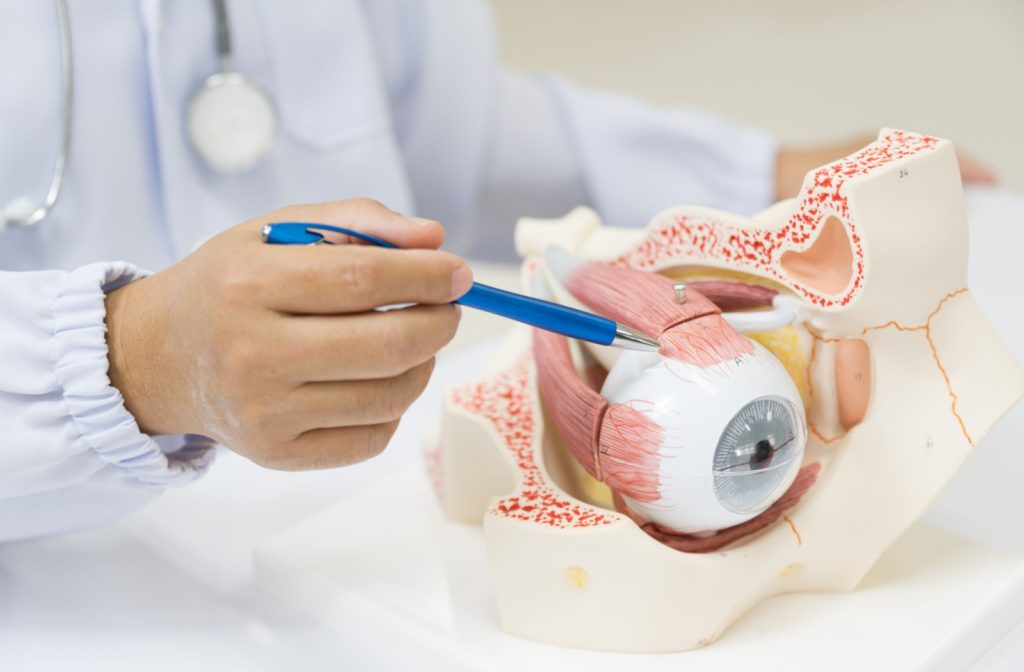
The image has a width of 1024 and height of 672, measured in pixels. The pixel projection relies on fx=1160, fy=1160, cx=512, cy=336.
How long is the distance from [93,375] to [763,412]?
0.25 meters

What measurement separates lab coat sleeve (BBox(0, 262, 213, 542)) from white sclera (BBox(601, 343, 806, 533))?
7.7 inches

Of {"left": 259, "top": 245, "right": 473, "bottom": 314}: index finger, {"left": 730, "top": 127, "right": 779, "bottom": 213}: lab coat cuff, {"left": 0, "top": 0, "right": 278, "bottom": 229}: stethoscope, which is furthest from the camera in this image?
{"left": 730, "top": 127, "right": 779, "bottom": 213}: lab coat cuff

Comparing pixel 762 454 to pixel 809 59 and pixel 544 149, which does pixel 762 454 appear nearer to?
pixel 544 149

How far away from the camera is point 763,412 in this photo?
423mm

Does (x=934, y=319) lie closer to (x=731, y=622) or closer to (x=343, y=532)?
(x=731, y=622)

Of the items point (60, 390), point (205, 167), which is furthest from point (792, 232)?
point (205, 167)

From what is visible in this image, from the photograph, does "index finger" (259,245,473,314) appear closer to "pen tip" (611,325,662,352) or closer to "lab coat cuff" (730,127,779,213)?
"pen tip" (611,325,662,352)

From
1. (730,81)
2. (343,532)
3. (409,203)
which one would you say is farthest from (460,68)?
(730,81)

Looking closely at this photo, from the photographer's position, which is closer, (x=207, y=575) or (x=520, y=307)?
(x=520, y=307)

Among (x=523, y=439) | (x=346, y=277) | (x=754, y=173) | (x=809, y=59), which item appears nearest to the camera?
(x=346, y=277)

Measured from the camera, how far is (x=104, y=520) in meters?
0.52

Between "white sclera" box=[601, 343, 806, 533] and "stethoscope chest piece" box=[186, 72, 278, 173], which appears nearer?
"white sclera" box=[601, 343, 806, 533]

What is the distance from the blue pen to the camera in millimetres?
414

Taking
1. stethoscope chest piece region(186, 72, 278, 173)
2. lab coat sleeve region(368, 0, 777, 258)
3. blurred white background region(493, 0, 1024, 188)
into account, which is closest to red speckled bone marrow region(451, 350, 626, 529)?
stethoscope chest piece region(186, 72, 278, 173)
